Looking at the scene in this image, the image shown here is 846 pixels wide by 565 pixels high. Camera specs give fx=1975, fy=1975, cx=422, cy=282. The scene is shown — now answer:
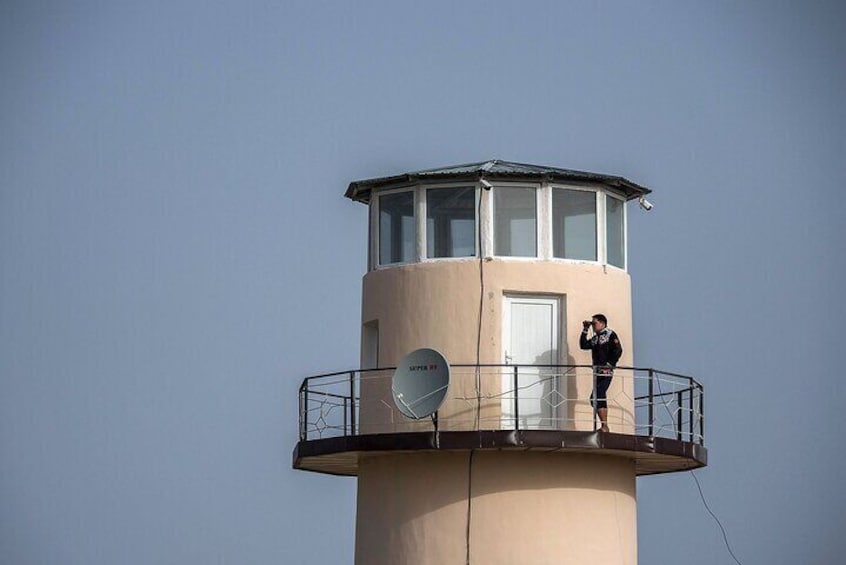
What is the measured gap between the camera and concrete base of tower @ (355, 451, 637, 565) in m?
31.7

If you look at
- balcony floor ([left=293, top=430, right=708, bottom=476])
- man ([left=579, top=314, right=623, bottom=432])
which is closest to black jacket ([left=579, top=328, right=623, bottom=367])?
man ([left=579, top=314, right=623, bottom=432])

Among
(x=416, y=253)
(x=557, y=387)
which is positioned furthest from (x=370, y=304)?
(x=557, y=387)

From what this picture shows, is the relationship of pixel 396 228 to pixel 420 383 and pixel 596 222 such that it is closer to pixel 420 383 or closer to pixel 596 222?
pixel 596 222

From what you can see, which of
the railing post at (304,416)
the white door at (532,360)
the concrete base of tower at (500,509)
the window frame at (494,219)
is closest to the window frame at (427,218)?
the window frame at (494,219)

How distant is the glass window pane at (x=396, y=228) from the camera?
108ft

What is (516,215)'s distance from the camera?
107 feet

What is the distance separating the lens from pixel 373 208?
111 feet

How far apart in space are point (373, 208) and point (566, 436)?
5.62 m

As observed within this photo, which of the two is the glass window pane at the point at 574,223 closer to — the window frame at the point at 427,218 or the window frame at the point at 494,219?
the window frame at the point at 494,219

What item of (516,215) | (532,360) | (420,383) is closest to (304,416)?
(420,383)

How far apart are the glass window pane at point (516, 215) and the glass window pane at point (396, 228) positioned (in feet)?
4.96

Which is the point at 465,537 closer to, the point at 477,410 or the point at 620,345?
the point at 477,410

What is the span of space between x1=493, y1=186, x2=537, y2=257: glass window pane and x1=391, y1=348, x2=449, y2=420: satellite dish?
275 cm

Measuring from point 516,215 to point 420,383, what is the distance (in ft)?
11.7
